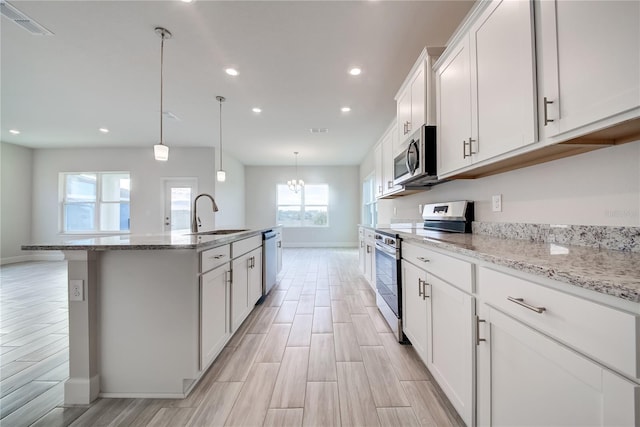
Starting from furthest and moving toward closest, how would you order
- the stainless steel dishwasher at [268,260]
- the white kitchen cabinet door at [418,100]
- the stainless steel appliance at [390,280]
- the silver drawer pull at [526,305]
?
the stainless steel dishwasher at [268,260] < the white kitchen cabinet door at [418,100] < the stainless steel appliance at [390,280] < the silver drawer pull at [526,305]

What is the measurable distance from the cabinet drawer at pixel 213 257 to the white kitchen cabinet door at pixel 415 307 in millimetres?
1348

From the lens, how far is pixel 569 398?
0.69 meters

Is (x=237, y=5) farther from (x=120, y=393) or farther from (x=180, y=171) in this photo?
(x=180, y=171)

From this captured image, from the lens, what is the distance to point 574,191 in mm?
1254

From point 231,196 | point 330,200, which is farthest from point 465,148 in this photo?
point 330,200

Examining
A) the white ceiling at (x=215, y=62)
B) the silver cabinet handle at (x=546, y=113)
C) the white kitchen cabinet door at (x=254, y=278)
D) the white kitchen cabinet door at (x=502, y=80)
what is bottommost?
the white kitchen cabinet door at (x=254, y=278)

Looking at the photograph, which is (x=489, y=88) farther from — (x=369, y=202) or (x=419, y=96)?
(x=369, y=202)

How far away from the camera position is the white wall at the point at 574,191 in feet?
3.40

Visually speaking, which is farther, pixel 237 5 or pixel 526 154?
pixel 237 5

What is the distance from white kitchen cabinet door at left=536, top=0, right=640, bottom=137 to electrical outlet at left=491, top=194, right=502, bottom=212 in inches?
30.7

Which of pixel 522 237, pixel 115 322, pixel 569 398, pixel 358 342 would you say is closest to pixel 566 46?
pixel 522 237

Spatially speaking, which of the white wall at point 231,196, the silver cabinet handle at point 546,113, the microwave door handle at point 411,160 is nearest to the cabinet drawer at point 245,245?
the microwave door handle at point 411,160

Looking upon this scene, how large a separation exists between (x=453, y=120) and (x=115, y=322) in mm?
2501

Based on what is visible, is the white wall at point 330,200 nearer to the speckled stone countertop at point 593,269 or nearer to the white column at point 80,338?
the white column at point 80,338
